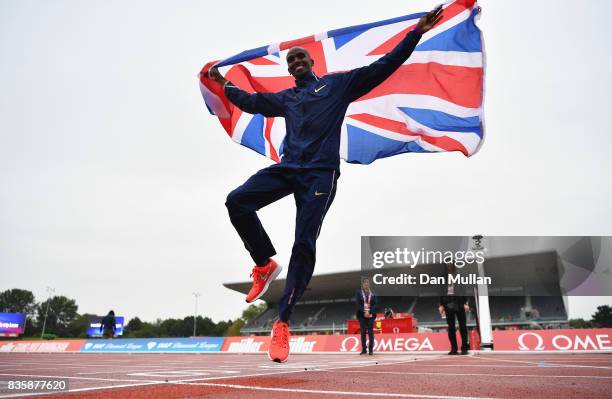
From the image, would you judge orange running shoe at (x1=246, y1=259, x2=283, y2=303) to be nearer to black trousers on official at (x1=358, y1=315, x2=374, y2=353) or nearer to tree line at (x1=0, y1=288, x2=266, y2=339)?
black trousers on official at (x1=358, y1=315, x2=374, y2=353)

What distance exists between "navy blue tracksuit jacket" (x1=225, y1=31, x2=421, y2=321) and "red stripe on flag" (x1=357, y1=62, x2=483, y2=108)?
1.52 m

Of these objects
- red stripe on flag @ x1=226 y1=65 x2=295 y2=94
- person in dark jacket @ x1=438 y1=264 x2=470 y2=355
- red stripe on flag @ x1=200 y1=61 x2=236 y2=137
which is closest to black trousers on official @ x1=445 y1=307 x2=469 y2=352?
person in dark jacket @ x1=438 y1=264 x2=470 y2=355

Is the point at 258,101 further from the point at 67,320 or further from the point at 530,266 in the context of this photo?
the point at 67,320

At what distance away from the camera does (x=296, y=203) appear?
3.08 metres

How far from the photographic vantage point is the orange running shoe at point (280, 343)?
Result: 2729 mm

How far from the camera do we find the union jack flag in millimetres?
4363

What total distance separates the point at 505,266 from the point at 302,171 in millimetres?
35074

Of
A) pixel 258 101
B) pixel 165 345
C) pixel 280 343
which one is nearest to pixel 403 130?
pixel 258 101

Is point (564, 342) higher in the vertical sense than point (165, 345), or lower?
higher

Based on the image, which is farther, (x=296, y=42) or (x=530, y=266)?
(x=530, y=266)

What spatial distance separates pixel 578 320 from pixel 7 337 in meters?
78.2

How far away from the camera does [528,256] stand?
103 feet

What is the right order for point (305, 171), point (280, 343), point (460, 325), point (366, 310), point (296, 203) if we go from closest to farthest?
point (280, 343) < point (305, 171) < point (296, 203) < point (460, 325) < point (366, 310)

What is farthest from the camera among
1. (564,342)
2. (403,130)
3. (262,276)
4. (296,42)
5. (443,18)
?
(564,342)
